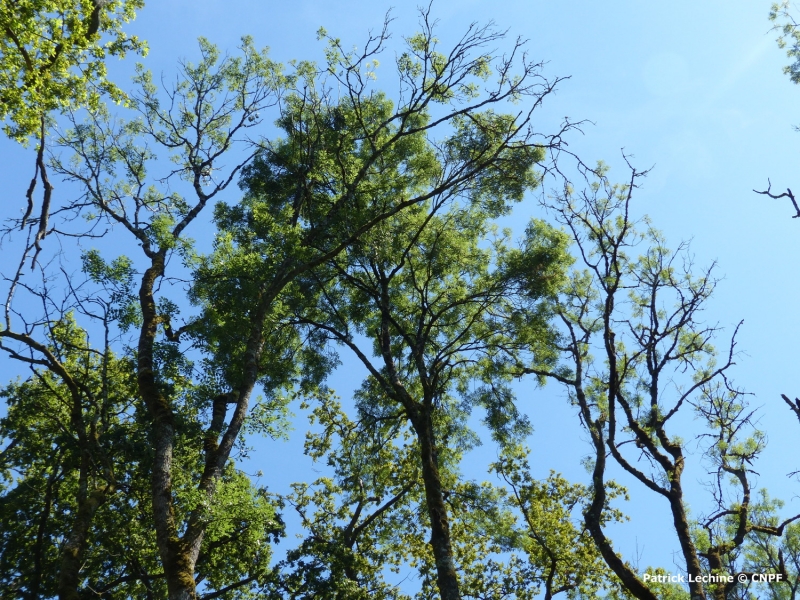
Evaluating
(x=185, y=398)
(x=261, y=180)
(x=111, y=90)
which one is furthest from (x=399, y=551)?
(x=111, y=90)

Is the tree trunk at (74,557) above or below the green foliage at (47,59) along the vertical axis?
below

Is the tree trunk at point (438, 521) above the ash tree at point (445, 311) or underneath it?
underneath

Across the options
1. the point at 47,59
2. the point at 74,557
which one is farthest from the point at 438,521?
the point at 47,59

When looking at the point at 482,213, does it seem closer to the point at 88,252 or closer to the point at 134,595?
the point at 88,252

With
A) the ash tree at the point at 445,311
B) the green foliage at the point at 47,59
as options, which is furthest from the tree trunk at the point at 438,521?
the green foliage at the point at 47,59

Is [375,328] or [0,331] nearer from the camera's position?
[0,331]

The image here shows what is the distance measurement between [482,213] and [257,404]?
738cm

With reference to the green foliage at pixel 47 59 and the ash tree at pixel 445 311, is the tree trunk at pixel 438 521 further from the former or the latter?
the green foliage at pixel 47 59

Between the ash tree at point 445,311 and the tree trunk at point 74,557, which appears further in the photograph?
the ash tree at point 445,311

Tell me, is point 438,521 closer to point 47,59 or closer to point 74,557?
point 74,557

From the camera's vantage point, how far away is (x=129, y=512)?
13.5 meters

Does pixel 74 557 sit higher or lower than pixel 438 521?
lower

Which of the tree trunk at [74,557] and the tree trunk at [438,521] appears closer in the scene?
the tree trunk at [74,557]

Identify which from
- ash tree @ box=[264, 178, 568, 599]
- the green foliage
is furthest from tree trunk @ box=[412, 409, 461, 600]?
the green foliage
